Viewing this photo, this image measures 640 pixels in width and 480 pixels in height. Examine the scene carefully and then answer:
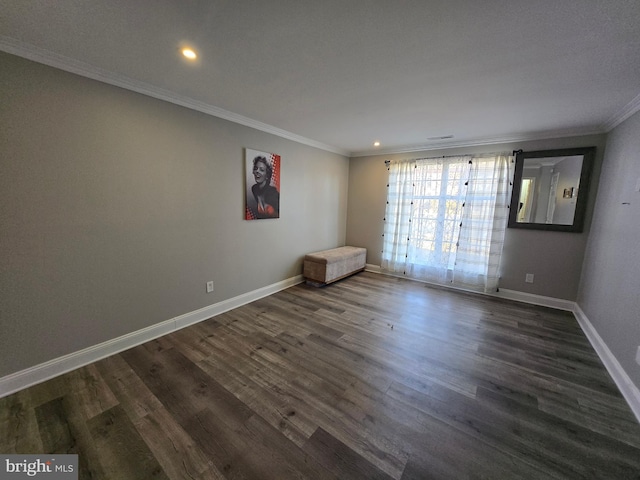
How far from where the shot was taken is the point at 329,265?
4004 millimetres

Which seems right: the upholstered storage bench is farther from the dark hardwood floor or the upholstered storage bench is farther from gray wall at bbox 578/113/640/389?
gray wall at bbox 578/113/640/389

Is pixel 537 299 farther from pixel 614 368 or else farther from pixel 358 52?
A: pixel 358 52

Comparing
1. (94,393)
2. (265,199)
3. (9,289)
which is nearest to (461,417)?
(94,393)

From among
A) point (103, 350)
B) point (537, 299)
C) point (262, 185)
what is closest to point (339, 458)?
point (103, 350)

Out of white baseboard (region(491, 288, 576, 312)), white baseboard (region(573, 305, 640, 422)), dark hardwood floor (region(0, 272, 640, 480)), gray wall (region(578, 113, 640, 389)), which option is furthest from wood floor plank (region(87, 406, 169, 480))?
white baseboard (region(491, 288, 576, 312))

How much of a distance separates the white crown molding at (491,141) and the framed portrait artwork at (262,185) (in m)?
2.21

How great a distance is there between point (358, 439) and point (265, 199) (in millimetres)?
2817

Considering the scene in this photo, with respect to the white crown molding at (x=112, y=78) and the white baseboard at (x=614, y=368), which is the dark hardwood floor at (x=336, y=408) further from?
the white crown molding at (x=112, y=78)

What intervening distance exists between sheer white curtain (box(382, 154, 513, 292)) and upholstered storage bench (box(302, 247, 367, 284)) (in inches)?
30.1

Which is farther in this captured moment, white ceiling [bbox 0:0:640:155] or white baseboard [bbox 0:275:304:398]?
white baseboard [bbox 0:275:304:398]

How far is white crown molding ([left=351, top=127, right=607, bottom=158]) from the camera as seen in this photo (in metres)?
3.09

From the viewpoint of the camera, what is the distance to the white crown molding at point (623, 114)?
2.22 metres

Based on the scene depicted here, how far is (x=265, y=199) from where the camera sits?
3422 mm

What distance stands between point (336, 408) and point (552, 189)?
13.1ft
